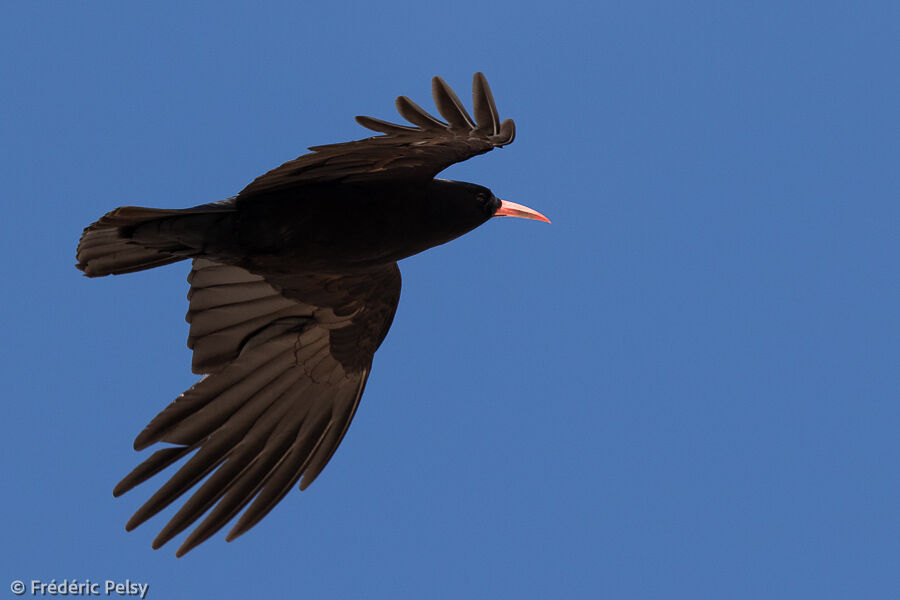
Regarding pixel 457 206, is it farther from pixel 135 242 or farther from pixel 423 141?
pixel 135 242

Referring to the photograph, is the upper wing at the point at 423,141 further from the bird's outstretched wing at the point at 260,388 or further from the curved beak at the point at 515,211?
the bird's outstretched wing at the point at 260,388

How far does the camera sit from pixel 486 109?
6297mm

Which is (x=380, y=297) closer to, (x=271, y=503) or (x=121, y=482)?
(x=271, y=503)

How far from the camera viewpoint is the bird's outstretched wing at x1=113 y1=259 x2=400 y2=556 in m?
7.10

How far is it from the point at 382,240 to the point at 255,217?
2.40ft

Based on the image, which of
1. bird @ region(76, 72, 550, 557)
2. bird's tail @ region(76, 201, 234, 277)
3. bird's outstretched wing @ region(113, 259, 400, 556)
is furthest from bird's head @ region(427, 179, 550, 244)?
bird's tail @ region(76, 201, 234, 277)

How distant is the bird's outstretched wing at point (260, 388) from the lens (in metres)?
7.10

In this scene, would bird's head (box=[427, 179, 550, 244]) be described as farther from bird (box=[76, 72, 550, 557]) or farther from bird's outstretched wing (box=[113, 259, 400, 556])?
bird's outstretched wing (box=[113, 259, 400, 556])

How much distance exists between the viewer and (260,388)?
25.5 feet

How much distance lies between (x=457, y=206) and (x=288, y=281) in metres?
1.43

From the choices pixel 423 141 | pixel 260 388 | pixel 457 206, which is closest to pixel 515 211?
pixel 457 206

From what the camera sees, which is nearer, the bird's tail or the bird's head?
the bird's tail

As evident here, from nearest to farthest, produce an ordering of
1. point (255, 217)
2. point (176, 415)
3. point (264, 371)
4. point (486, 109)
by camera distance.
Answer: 1. point (486, 109)
2. point (255, 217)
3. point (176, 415)
4. point (264, 371)

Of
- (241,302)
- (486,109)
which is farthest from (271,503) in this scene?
(486,109)
